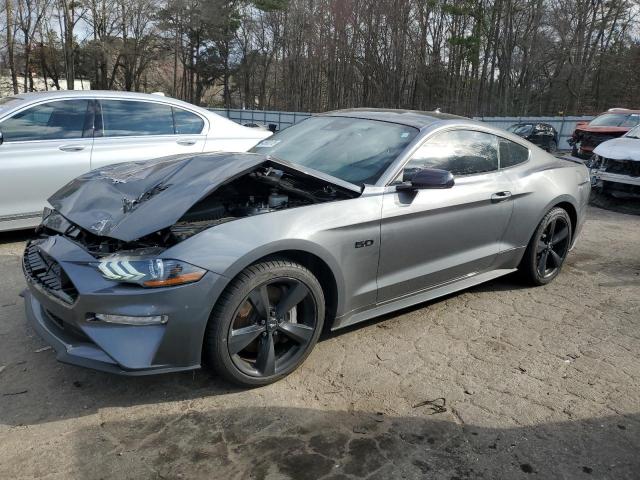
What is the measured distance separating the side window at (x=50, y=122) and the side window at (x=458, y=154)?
3.75 metres

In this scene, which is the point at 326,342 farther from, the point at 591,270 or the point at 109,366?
the point at 591,270

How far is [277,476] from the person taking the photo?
238cm

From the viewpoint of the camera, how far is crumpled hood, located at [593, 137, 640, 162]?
875 cm

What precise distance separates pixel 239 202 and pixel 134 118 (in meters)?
3.29

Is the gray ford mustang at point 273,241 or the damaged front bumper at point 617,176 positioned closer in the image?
the gray ford mustang at point 273,241

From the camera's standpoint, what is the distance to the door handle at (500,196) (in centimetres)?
419

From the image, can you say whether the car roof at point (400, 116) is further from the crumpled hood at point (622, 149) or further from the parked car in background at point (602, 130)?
the parked car in background at point (602, 130)

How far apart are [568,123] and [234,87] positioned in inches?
1278

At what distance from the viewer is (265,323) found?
118 inches

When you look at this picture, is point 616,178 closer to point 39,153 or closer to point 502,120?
point 39,153

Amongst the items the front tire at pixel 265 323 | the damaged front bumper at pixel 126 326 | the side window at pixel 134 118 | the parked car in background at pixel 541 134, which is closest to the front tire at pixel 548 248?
the front tire at pixel 265 323

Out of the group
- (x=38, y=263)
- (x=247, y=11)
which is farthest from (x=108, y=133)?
(x=247, y=11)

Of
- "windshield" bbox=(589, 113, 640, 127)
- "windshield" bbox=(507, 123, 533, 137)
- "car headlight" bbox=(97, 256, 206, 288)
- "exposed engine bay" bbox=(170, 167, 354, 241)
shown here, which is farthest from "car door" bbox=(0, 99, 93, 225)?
"windshield" bbox=(507, 123, 533, 137)

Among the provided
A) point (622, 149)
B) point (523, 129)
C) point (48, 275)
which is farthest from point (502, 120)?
point (48, 275)
